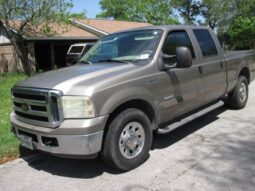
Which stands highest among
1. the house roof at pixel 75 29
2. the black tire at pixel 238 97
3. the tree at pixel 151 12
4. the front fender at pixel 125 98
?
the tree at pixel 151 12

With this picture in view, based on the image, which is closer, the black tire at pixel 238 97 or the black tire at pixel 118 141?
the black tire at pixel 118 141

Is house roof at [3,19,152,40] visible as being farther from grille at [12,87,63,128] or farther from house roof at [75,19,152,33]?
grille at [12,87,63,128]

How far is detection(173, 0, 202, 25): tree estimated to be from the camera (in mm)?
50062

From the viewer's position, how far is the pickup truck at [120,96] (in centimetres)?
408

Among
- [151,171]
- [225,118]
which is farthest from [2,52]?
[151,171]

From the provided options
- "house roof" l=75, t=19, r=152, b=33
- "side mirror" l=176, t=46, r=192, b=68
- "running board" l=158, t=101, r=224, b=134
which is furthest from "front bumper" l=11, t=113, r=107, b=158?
"house roof" l=75, t=19, r=152, b=33

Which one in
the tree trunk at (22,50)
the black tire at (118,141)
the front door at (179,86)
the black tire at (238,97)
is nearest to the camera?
the black tire at (118,141)

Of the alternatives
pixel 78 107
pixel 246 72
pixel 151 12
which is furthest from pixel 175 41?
pixel 151 12

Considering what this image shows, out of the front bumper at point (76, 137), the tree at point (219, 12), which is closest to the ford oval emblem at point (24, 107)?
the front bumper at point (76, 137)

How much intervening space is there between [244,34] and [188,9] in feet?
64.0

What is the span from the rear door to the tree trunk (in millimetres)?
16171

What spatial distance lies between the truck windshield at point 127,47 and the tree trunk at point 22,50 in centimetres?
1597

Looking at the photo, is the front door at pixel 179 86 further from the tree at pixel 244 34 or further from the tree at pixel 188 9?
the tree at pixel 188 9

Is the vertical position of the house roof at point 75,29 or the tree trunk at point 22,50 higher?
the house roof at point 75,29
